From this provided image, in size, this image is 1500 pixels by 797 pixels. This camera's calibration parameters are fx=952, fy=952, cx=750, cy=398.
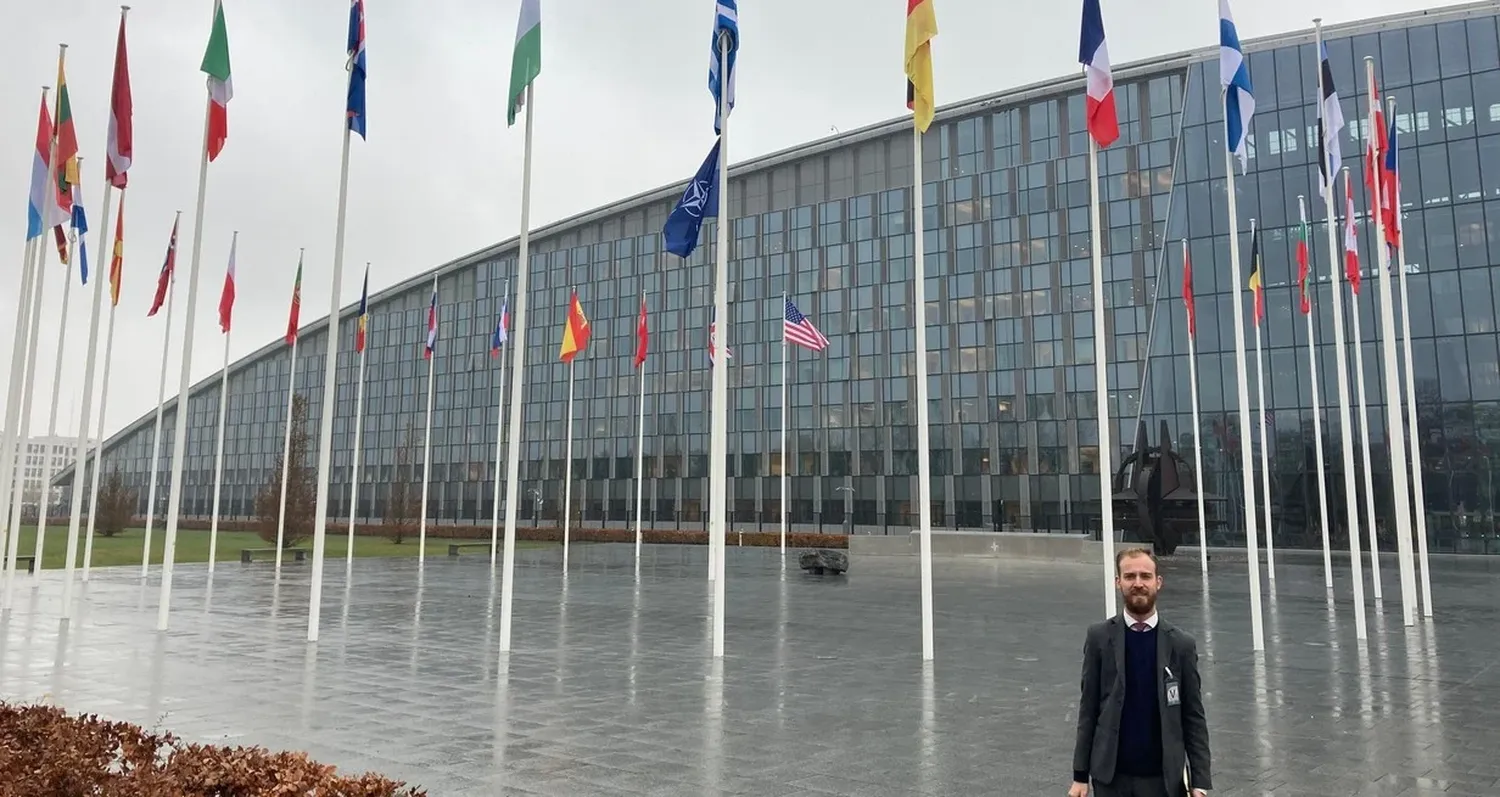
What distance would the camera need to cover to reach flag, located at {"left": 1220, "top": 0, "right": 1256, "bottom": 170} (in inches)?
572

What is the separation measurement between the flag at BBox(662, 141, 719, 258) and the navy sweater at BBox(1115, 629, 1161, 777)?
1157cm

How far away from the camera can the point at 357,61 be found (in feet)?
51.8

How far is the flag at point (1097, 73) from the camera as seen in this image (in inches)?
523

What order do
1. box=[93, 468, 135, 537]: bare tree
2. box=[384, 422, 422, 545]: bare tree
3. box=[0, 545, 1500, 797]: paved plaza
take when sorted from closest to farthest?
box=[0, 545, 1500, 797]: paved plaza, box=[93, 468, 135, 537]: bare tree, box=[384, 422, 422, 545]: bare tree

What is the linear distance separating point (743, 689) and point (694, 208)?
750 centimetres

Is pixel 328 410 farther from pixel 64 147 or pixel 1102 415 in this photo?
pixel 1102 415

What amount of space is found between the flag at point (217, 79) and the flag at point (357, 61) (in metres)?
2.08

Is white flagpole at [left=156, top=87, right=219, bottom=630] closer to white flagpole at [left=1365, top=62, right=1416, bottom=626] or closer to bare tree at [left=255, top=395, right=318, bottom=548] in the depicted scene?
white flagpole at [left=1365, top=62, right=1416, bottom=626]

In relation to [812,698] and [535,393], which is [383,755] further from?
[535,393]

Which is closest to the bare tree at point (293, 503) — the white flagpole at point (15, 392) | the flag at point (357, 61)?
the white flagpole at point (15, 392)

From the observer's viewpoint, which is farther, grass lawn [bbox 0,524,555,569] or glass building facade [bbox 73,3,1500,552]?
glass building facade [bbox 73,3,1500,552]

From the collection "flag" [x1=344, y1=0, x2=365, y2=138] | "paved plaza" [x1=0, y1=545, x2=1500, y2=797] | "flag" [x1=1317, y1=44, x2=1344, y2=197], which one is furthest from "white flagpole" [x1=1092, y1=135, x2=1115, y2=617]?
"flag" [x1=344, y1=0, x2=365, y2=138]

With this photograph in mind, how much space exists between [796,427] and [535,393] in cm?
2817

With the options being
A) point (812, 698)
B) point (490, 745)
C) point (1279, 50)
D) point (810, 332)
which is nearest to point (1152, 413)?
point (1279, 50)
